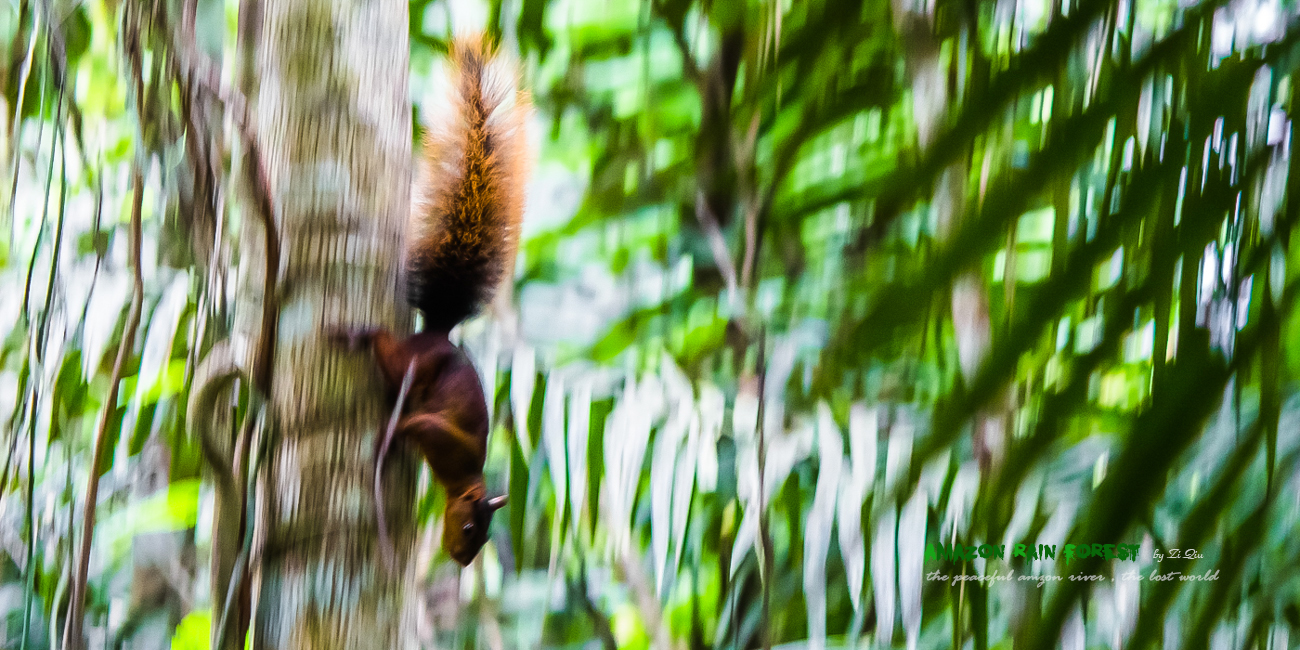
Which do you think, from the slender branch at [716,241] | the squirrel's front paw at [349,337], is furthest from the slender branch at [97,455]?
the slender branch at [716,241]

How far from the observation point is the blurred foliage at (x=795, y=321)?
0.66m

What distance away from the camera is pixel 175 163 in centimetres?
81

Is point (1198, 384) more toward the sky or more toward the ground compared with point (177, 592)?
more toward the sky

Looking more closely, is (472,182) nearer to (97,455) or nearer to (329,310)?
(329,310)

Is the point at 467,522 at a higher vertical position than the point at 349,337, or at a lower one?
lower

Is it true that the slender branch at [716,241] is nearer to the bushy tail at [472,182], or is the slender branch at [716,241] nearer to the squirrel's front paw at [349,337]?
the bushy tail at [472,182]

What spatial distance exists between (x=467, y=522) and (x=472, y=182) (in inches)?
9.5

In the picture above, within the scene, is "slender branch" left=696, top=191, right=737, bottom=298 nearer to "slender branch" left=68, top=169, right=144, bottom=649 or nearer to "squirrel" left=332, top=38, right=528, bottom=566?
"squirrel" left=332, top=38, right=528, bottom=566

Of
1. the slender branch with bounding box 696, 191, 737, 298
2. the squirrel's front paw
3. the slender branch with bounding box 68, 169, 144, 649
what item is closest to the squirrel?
the squirrel's front paw

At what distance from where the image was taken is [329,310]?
465 millimetres

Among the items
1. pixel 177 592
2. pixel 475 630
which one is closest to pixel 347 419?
pixel 475 630

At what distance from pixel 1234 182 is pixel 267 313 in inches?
29.0

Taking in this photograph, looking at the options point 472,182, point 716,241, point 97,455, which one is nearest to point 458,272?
point 472,182

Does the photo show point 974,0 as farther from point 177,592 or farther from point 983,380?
point 177,592
